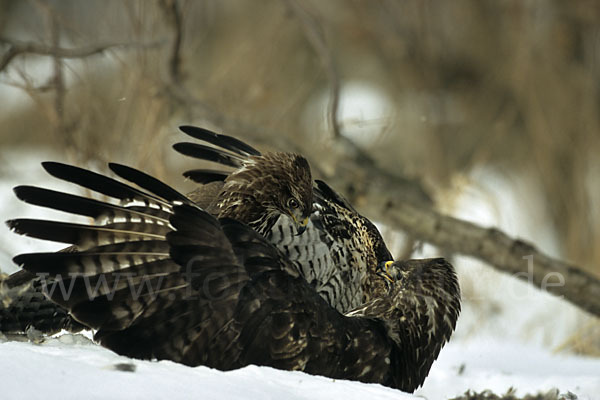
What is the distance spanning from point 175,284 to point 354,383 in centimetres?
82

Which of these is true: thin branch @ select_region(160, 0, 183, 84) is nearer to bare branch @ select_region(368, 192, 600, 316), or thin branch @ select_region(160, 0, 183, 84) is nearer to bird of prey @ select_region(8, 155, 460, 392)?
bare branch @ select_region(368, 192, 600, 316)

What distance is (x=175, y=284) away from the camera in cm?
327

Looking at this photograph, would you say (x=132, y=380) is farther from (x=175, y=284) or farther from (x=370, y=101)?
(x=370, y=101)

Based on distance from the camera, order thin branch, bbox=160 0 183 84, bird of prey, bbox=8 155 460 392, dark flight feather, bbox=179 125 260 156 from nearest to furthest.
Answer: bird of prey, bbox=8 155 460 392 < dark flight feather, bbox=179 125 260 156 < thin branch, bbox=160 0 183 84

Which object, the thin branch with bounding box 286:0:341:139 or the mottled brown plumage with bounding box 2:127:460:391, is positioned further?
the thin branch with bounding box 286:0:341:139

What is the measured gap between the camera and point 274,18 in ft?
28.4

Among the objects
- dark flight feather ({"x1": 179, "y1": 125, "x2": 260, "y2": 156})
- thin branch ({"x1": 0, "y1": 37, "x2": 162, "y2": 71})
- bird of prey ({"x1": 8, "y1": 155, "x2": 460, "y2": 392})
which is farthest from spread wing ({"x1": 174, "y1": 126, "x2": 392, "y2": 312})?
thin branch ({"x1": 0, "y1": 37, "x2": 162, "y2": 71})

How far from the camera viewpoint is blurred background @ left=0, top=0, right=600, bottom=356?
6262 mm

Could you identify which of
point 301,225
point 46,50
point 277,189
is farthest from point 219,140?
point 46,50

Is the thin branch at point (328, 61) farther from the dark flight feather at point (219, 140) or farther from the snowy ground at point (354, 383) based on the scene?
the snowy ground at point (354, 383)

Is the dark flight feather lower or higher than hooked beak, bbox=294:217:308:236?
higher

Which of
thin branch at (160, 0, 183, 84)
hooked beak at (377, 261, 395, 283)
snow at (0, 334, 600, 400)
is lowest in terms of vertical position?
snow at (0, 334, 600, 400)

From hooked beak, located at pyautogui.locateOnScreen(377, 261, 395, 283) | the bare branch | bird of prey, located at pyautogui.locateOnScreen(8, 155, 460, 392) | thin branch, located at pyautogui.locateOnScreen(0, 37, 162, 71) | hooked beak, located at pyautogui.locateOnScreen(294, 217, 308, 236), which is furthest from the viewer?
the bare branch

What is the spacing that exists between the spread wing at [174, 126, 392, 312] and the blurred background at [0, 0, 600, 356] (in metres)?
1.15
